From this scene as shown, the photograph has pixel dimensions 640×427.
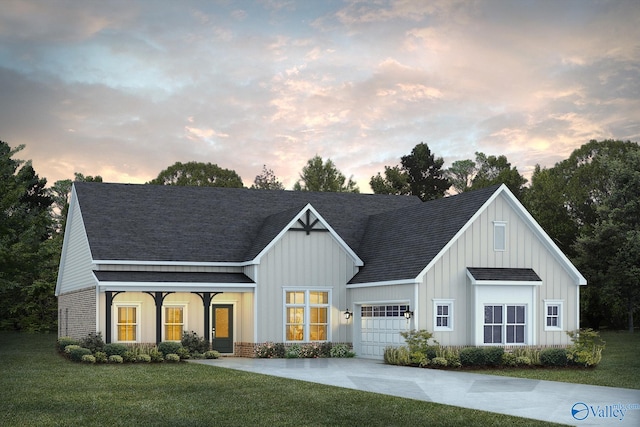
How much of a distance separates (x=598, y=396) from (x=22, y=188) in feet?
119

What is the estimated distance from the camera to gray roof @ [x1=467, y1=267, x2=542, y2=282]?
32.6 metres

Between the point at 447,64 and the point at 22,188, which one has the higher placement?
the point at 447,64

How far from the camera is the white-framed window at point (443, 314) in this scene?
32.3 meters

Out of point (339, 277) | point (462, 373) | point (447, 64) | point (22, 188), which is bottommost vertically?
point (462, 373)

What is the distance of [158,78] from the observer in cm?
3616

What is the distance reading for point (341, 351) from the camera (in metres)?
36.4

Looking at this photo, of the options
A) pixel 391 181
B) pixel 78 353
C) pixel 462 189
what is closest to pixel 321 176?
pixel 391 181

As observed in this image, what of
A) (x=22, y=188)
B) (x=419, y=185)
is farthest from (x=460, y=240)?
(x=419, y=185)

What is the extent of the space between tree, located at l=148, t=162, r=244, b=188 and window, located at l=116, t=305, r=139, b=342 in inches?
1651

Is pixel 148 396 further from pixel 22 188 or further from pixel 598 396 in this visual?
pixel 22 188

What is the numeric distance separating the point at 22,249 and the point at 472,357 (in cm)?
2776

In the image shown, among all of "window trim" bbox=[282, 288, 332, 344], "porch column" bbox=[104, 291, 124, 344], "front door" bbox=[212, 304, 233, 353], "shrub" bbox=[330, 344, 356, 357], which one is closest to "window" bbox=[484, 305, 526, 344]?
"shrub" bbox=[330, 344, 356, 357]

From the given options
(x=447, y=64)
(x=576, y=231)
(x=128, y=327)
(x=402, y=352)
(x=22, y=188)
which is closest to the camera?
(x=402, y=352)

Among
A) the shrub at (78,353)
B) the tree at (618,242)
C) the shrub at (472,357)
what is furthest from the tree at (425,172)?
the shrub at (78,353)
